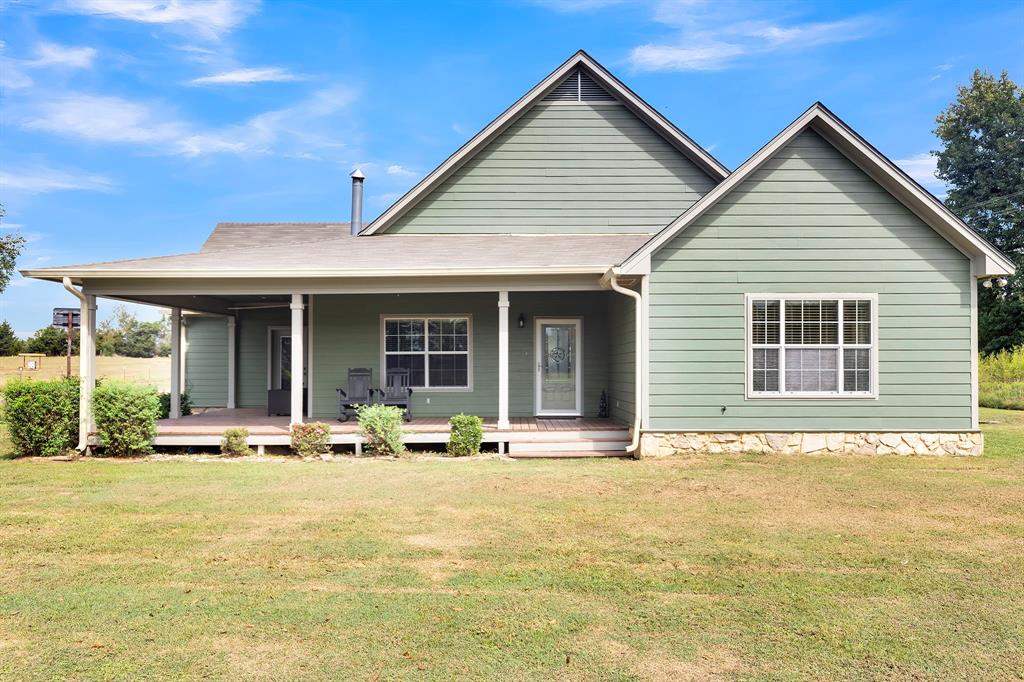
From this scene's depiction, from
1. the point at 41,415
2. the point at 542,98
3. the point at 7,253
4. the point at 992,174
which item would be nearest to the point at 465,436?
the point at 41,415

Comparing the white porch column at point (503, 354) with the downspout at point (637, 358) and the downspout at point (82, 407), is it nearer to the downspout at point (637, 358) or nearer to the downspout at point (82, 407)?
the downspout at point (637, 358)

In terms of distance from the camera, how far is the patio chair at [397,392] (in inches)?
475

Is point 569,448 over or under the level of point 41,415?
under

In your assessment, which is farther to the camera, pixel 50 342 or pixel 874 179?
pixel 50 342

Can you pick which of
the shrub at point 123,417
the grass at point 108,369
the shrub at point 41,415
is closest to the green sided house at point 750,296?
the shrub at point 41,415

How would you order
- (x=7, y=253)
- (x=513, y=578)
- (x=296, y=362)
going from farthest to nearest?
(x=7, y=253), (x=296, y=362), (x=513, y=578)

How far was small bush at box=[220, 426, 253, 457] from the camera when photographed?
10.6 m

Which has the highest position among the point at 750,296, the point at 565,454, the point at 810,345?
the point at 750,296

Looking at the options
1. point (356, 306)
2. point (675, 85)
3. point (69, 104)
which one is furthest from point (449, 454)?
point (69, 104)

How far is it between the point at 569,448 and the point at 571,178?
5907mm

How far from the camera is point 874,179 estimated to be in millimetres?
10094

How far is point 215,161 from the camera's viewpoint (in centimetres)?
2525

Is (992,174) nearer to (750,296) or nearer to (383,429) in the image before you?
(750,296)

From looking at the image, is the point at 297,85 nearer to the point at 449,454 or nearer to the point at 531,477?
the point at 449,454
